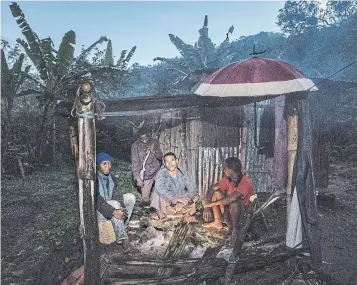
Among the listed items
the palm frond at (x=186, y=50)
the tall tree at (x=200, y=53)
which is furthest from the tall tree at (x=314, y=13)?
the palm frond at (x=186, y=50)

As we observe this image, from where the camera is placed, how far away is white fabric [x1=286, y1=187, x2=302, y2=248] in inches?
185

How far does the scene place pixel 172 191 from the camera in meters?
6.32

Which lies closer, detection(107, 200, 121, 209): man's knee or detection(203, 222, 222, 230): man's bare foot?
detection(107, 200, 121, 209): man's knee

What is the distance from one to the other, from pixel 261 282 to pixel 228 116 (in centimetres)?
424

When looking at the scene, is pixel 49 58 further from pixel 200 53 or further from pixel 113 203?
pixel 200 53

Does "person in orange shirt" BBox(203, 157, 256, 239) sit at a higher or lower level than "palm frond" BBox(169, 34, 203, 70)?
lower

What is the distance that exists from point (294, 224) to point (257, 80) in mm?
2172

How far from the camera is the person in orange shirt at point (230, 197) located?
19.0ft

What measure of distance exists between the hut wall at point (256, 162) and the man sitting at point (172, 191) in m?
2.32

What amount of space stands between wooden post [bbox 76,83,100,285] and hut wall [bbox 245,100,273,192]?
16.8 feet

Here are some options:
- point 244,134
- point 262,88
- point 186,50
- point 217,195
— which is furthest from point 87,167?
point 186,50

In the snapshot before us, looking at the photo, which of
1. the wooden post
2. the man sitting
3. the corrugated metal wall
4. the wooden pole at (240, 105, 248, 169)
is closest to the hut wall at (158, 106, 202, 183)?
the corrugated metal wall

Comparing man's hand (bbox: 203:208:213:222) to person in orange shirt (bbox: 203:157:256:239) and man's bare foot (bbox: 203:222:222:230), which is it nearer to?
person in orange shirt (bbox: 203:157:256:239)

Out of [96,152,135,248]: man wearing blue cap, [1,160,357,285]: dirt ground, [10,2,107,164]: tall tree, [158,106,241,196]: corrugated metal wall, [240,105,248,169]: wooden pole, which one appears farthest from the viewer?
[10,2,107,164]: tall tree
